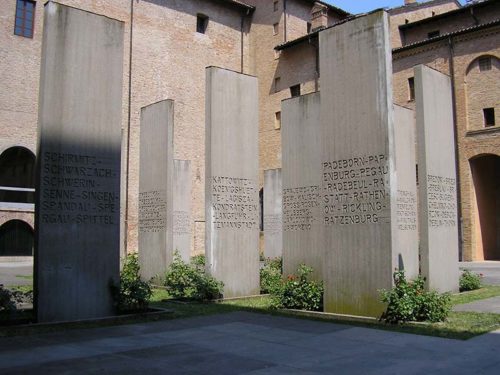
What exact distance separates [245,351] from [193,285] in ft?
17.2

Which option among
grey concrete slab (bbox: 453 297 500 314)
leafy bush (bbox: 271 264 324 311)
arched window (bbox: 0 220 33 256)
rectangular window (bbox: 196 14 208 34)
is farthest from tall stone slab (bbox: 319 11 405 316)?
rectangular window (bbox: 196 14 208 34)

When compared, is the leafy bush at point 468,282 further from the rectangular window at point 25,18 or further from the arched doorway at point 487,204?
the rectangular window at point 25,18

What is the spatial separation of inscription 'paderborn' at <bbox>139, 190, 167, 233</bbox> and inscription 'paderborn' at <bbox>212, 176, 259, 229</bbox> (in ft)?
9.75

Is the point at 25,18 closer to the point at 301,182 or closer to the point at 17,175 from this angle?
the point at 17,175

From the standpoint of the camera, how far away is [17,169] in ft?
102

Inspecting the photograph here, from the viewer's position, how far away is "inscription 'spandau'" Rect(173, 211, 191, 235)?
59.8 ft

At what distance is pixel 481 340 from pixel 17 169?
2933 centimetres

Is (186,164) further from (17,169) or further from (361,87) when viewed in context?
(17,169)

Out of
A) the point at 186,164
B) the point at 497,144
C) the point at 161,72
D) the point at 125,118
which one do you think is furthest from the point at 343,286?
the point at 161,72

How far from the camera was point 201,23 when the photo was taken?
116 ft

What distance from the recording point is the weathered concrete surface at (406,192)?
14.5 m

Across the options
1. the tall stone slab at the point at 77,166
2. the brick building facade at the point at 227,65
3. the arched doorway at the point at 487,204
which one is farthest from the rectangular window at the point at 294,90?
the tall stone slab at the point at 77,166

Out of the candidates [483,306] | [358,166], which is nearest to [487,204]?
[483,306]

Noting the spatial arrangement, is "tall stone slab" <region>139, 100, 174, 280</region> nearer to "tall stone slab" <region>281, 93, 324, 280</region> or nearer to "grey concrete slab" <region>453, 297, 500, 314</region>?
"tall stone slab" <region>281, 93, 324, 280</region>
